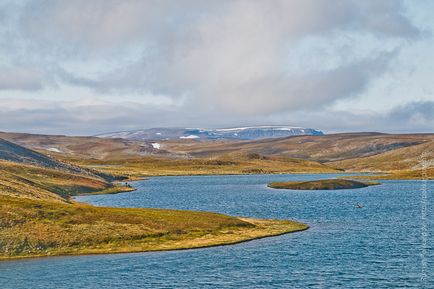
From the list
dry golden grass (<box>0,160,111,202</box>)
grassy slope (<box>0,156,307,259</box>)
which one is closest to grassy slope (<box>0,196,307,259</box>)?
grassy slope (<box>0,156,307,259</box>)

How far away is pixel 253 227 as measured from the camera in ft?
342

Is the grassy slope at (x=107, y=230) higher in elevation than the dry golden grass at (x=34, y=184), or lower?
lower

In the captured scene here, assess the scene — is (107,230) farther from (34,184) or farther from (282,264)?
(34,184)

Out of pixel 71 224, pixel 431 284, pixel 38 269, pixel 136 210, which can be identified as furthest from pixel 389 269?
pixel 136 210

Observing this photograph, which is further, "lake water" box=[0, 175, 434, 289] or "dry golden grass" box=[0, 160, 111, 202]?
"dry golden grass" box=[0, 160, 111, 202]

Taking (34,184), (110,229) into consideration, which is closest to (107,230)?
(110,229)

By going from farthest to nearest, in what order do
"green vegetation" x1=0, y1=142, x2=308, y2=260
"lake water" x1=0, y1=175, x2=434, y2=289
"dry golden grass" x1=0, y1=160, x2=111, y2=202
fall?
"dry golden grass" x1=0, y1=160, x2=111, y2=202
"green vegetation" x1=0, y1=142, x2=308, y2=260
"lake water" x1=0, y1=175, x2=434, y2=289

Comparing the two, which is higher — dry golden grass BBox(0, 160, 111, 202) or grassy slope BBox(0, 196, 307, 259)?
dry golden grass BBox(0, 160, 111, 202)

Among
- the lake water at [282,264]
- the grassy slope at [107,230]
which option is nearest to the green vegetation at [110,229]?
the grassy slope at [107,230]

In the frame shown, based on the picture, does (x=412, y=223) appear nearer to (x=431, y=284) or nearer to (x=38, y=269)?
(x=431, y=284)

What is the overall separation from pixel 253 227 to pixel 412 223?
30.7m

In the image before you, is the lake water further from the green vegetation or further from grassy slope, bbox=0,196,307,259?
grassy slope, bbox=0,196,307,259

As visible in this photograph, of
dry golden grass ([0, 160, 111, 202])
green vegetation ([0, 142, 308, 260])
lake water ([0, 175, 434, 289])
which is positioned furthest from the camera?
dry golden grass ([0, 160, 111, 202])

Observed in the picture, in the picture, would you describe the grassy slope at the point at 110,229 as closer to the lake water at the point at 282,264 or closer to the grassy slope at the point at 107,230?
the grassy slope at the point at 107,230
